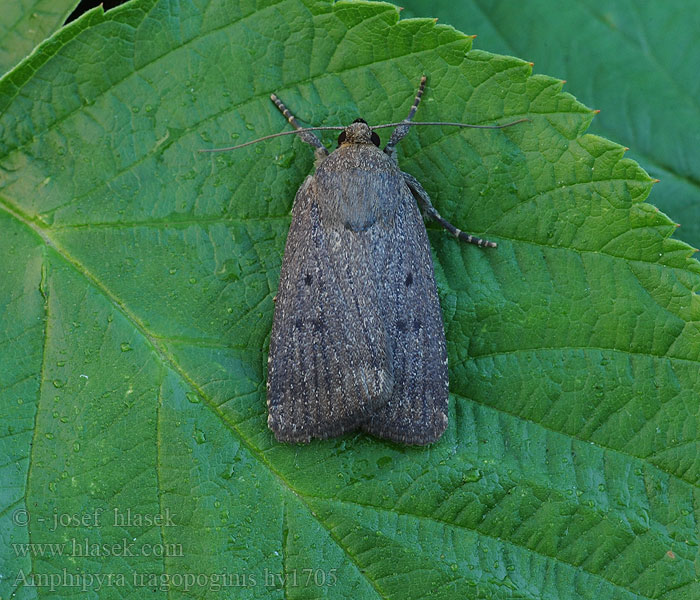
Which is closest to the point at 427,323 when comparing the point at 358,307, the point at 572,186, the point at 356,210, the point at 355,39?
the point at 358,307

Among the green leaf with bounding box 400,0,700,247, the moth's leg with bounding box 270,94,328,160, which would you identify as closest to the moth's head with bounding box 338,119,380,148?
the moth's leg with bounding box 270,94,328,160

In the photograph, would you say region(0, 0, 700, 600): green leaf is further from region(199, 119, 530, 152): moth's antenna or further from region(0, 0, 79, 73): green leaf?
region(0, 0, 79, 73): green leaf

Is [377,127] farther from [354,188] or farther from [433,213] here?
[433,213]

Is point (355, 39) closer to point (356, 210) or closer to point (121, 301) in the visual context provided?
point (356, 210)

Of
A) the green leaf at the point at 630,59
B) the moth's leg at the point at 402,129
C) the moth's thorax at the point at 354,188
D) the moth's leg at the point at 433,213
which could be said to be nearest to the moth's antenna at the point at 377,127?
the moth's leg at the point at 402,129

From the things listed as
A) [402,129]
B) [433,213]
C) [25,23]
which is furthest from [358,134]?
[25,23]
